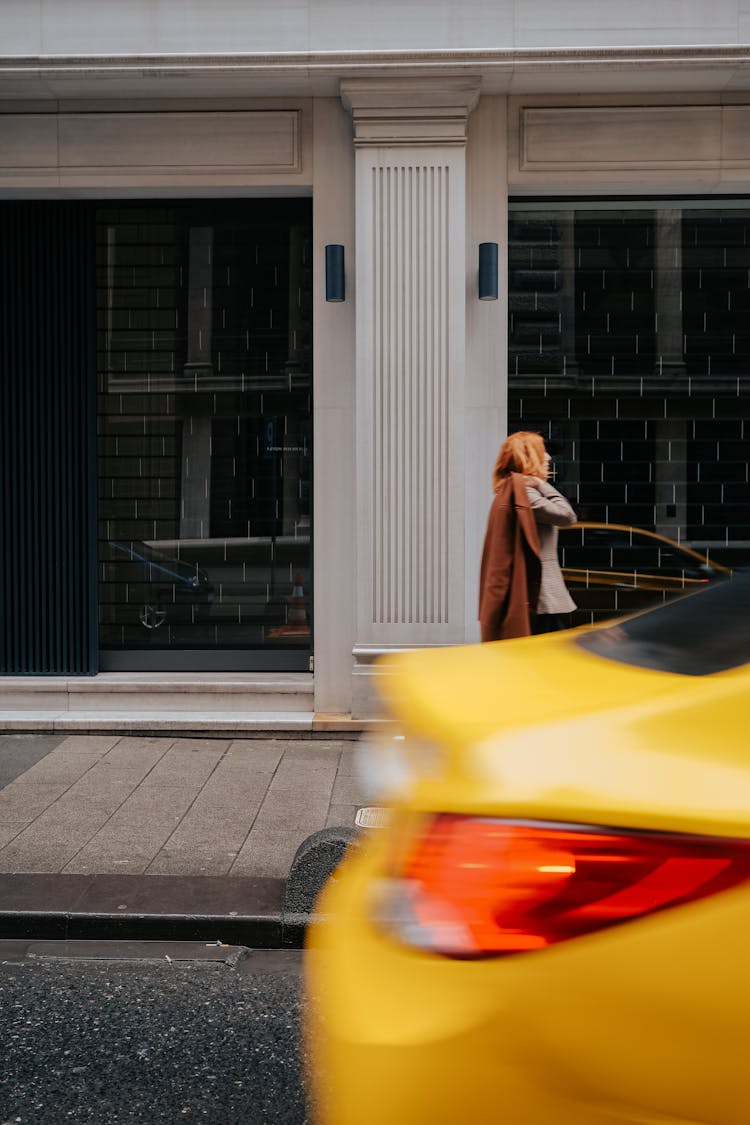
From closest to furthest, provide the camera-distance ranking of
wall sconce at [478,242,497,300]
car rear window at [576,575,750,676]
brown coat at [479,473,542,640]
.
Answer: car rear window at [576,575,750,676] < brown coat at [479,473,542,640] < wall sconce at [478,242,497,300]

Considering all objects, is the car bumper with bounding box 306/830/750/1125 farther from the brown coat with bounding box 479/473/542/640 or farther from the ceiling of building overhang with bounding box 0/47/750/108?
the ceiling of building overhang with bounding box 0/47/750/108

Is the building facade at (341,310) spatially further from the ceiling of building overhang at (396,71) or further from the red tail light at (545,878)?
the red tail light at (545,878)

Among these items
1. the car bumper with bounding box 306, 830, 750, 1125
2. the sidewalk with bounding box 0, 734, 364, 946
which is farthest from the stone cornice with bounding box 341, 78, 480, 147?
the car bumper with bounding box 306, 830, 750, 1125

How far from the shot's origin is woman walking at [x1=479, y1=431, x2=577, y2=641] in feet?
21.8

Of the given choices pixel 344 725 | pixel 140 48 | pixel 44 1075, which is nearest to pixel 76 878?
pixel 44 1075

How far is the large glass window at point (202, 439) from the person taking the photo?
29.9 ft

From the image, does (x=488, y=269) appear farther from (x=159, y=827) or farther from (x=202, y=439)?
(x=159, y=827)

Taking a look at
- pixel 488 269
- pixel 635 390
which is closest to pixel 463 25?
pixel 488 269

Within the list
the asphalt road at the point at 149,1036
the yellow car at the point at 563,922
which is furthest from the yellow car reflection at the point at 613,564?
the yellow car at the point at 563,922

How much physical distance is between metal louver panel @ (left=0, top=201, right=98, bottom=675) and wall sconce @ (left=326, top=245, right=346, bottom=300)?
188cm

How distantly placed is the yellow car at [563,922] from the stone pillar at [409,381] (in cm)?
Answer: 614

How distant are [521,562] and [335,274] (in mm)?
2998

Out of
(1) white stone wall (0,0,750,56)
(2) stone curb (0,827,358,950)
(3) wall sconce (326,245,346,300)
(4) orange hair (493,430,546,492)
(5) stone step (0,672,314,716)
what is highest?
(1) white stone wall (0,0,750,56)

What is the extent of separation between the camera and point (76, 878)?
17.3ft
